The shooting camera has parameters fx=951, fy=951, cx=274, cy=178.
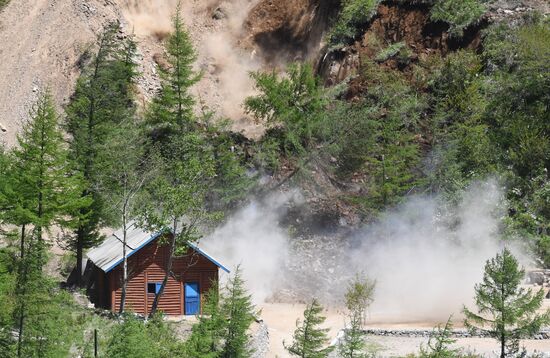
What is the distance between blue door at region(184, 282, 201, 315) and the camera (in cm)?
3869

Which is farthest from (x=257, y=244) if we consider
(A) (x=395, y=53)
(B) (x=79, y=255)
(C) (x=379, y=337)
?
(A) (x=395, y=53)

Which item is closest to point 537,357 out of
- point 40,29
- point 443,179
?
point 443,179

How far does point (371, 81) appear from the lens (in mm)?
59125

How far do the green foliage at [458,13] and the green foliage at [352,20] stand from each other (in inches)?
160

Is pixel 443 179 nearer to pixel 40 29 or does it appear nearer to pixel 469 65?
pixel 469 65

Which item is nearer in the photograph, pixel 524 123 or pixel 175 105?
pixel 175 105

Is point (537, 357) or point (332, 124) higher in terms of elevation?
point (332, 124)

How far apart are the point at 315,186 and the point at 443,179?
7.55 metres

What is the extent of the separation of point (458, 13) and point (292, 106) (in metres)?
12.8

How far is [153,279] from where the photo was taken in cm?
3866

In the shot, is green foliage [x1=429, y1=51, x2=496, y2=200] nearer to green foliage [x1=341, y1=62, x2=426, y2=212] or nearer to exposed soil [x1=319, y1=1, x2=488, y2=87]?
green foliage [x1=341, y1=62, x2=426, y2=212]

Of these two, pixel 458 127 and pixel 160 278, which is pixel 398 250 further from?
pixel 160 278

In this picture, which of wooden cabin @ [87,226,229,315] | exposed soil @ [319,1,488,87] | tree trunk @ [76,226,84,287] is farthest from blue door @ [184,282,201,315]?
exposed soil @ [319,1,488,87]

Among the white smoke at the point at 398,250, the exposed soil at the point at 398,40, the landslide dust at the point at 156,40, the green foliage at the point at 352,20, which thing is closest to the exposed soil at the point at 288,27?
the landslide dust at the point at 156,40
